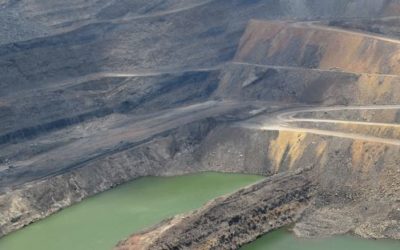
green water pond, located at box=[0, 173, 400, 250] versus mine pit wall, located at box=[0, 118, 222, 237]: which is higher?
mine pit wall, located at box=[0, 118, 222, 237]

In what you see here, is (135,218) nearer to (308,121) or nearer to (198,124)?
(198,124)

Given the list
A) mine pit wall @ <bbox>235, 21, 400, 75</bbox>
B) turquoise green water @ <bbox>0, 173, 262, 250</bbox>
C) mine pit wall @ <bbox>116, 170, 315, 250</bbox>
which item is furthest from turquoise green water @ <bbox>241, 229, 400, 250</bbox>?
mine pit wall @ <bbox>235, 21, 400, 75</bbox>

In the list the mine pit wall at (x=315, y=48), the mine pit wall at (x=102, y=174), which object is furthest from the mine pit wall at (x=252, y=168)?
the mine pit wall at (x=315, y=48)

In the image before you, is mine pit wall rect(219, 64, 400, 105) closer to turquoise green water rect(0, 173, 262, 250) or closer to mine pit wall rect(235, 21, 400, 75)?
mine pit wall rect(235, 21, 400, 75)

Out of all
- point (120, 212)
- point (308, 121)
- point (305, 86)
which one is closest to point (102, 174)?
point (120, 212)

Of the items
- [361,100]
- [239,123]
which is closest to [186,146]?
[239,123]

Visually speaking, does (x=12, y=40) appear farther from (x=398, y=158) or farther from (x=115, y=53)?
(x=398, y=158)
